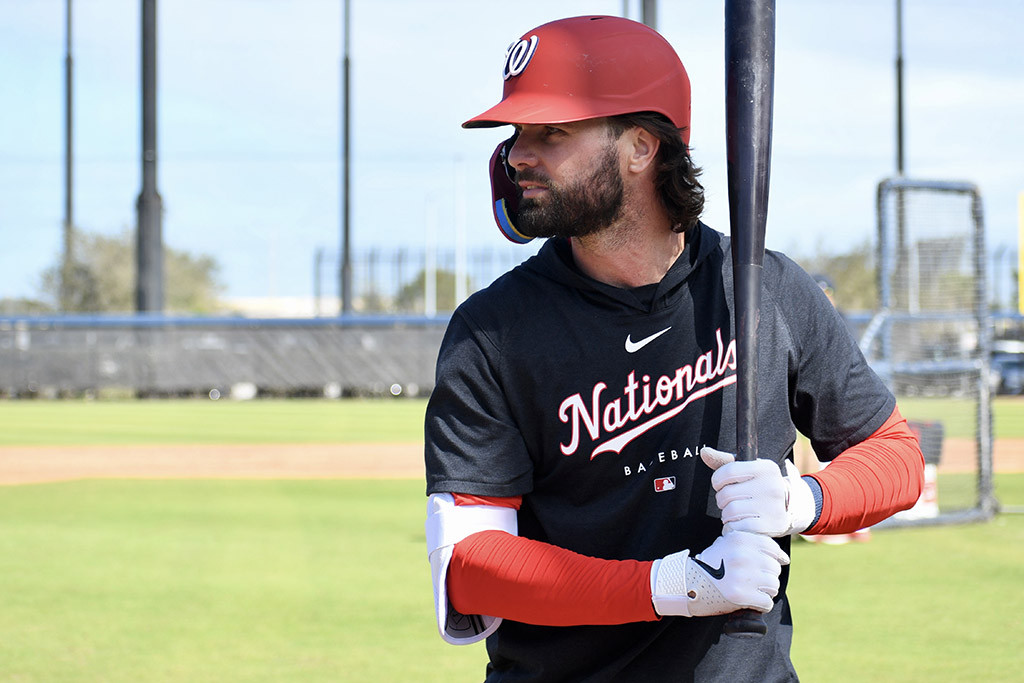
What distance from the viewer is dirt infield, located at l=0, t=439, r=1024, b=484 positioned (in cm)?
1313

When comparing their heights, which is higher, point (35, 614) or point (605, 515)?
point (605, 515)

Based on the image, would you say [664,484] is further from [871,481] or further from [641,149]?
[641,149]

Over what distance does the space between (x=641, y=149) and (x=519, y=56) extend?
0.30 m

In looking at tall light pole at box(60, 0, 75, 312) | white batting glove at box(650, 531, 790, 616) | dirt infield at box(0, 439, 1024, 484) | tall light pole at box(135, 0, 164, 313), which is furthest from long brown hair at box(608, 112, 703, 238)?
tall light pole at box(60, 0, 75, 312)

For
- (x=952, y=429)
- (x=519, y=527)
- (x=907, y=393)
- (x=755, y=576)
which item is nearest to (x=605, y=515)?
(x=519, y=527)

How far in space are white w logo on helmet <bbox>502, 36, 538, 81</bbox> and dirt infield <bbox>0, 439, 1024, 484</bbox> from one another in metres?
10.7

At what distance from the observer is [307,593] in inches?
271

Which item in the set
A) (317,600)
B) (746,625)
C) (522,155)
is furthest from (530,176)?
(317,600)

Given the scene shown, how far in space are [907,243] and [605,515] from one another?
8027 mm

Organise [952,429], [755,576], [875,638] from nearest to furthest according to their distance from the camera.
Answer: [755,576], [875,638], [952,429]

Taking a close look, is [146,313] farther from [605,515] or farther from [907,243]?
[605,515]

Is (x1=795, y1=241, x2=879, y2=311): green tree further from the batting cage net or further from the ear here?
the ear

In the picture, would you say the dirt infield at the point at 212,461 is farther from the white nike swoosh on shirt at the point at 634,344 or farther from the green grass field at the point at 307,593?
the white nike swoosh on shirt at the point at 634,344

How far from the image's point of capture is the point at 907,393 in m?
10.4
